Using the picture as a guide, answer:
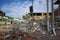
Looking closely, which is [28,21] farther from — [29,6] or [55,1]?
[55,1]

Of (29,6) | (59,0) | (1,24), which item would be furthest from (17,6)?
(59,0)

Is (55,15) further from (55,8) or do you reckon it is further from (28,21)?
(28,21)

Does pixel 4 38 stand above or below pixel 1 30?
below

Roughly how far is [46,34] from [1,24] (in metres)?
0.84

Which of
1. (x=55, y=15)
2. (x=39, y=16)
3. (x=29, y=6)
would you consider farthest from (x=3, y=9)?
(x=55, y=15)

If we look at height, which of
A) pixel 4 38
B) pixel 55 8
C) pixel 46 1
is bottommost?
pixel 4 38

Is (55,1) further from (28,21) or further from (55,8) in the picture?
(28,21)

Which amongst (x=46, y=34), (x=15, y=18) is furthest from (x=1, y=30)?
(x=46, y=34)

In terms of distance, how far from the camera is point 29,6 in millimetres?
2154

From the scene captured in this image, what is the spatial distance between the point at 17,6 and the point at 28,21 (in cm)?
34

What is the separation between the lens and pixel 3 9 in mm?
2123

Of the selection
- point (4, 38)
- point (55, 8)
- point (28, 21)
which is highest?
point (55, 8)

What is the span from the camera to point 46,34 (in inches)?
84.0

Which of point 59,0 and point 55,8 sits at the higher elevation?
point 59,0
